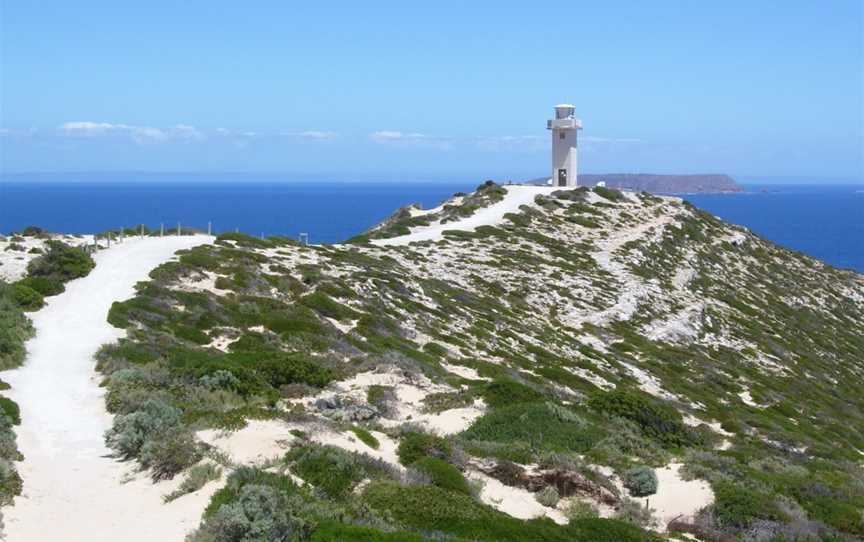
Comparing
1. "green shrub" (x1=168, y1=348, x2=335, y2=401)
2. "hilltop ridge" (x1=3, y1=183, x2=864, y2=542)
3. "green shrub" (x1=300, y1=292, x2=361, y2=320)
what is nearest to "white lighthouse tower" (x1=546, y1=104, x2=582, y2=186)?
"hilltop ridge" (x1=3, y1=183, x2=864, y2=542)

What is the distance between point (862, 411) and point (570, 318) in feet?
55.9

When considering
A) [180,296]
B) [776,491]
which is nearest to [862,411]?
[776,491]

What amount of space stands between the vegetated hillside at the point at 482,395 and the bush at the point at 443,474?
0.15 ft

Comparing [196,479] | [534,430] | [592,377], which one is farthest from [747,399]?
[196,479]

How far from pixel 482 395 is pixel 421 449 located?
7.23 meters

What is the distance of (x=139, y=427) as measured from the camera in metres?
17.0

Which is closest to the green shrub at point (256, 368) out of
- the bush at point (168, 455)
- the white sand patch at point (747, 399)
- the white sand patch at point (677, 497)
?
the bush at point (168, 455)

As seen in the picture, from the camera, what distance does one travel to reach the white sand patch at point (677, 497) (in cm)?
1657

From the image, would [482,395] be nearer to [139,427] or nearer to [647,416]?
[647,416]

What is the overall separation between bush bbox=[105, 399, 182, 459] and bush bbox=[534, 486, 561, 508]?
24.4 feet

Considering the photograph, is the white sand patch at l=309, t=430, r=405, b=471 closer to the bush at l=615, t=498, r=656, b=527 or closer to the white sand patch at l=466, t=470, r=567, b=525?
the white sand patch at l=466, t=470, r=567, b=525

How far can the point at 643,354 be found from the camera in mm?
45031

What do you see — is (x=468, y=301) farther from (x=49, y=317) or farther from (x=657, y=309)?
(x=49, y=317)

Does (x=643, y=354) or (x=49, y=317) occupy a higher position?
(x=49, y=317)
